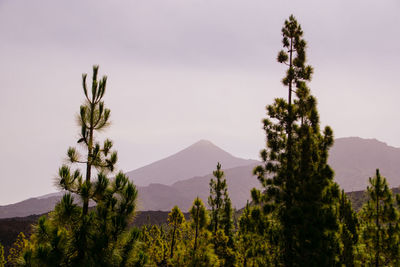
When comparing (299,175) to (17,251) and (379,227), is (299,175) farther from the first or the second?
(17,251)

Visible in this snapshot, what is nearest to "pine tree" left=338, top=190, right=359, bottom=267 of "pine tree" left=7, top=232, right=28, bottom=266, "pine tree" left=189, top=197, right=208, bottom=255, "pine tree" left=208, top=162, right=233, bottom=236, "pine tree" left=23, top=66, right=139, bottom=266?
"pine tree" left=189, top=197, right=208, bottom=255

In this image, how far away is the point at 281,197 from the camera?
14445mm

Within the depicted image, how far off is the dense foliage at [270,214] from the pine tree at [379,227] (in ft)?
0.20

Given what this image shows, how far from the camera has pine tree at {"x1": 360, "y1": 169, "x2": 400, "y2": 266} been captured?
18250 millimetres

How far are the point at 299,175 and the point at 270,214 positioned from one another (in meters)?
2.75

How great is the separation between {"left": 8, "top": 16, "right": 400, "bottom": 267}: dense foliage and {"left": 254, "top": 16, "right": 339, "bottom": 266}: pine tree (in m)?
0.04

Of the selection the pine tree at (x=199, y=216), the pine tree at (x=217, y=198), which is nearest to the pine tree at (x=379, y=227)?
the pine tree at (x=199, y=216)

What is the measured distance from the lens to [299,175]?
13875mm

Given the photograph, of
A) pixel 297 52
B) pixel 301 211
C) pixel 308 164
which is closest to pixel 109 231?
pixel 301 211

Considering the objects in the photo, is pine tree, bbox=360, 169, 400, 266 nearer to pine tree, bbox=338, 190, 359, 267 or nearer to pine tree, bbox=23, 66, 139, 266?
pine tree, bbox=338, 190, 359, 267

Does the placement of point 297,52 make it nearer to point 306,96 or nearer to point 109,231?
point 306,96

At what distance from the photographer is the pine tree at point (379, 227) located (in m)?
18.2

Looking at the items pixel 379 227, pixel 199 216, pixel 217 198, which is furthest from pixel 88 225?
pixel 217 198

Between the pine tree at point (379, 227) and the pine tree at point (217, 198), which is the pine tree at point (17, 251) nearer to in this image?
the pine tree at point (217, 198)
